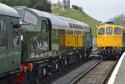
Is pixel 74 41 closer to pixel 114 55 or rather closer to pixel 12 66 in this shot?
pixel 114 55

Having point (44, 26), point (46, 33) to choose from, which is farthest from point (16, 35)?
point (46, 33)

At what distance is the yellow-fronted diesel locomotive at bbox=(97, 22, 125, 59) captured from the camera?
1433 inches

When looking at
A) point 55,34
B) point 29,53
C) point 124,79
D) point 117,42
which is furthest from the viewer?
point 117,42

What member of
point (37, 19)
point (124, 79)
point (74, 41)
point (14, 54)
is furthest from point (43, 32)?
point (74, 41)

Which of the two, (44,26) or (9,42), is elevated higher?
(44,26)

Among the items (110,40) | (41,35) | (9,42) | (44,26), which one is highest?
(44,26)

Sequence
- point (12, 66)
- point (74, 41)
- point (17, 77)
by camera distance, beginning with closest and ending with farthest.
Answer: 1. point (12, 66)
2. point (17, 77)
3. point (74, 41)

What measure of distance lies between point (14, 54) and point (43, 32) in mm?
5371

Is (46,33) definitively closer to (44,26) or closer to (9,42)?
(44,26)

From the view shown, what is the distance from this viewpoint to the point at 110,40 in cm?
3659

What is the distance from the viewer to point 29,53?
1552 centimetres

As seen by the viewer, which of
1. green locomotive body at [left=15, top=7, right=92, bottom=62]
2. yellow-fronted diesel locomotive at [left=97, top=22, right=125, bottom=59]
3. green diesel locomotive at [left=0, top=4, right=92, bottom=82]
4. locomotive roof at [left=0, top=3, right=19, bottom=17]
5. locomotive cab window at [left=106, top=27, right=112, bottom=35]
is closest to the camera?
locomotive roof at [left=0, top=3, right=19, bottom=17]

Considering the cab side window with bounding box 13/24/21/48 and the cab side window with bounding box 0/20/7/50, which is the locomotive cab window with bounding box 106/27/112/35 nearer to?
the cab side window with bounding box 13/24/21/48

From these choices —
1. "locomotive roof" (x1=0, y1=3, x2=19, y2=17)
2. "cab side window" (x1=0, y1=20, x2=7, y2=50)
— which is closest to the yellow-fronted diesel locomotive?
"locomotive roof" (x1=0, y1=3, x2=19, y2=17)
